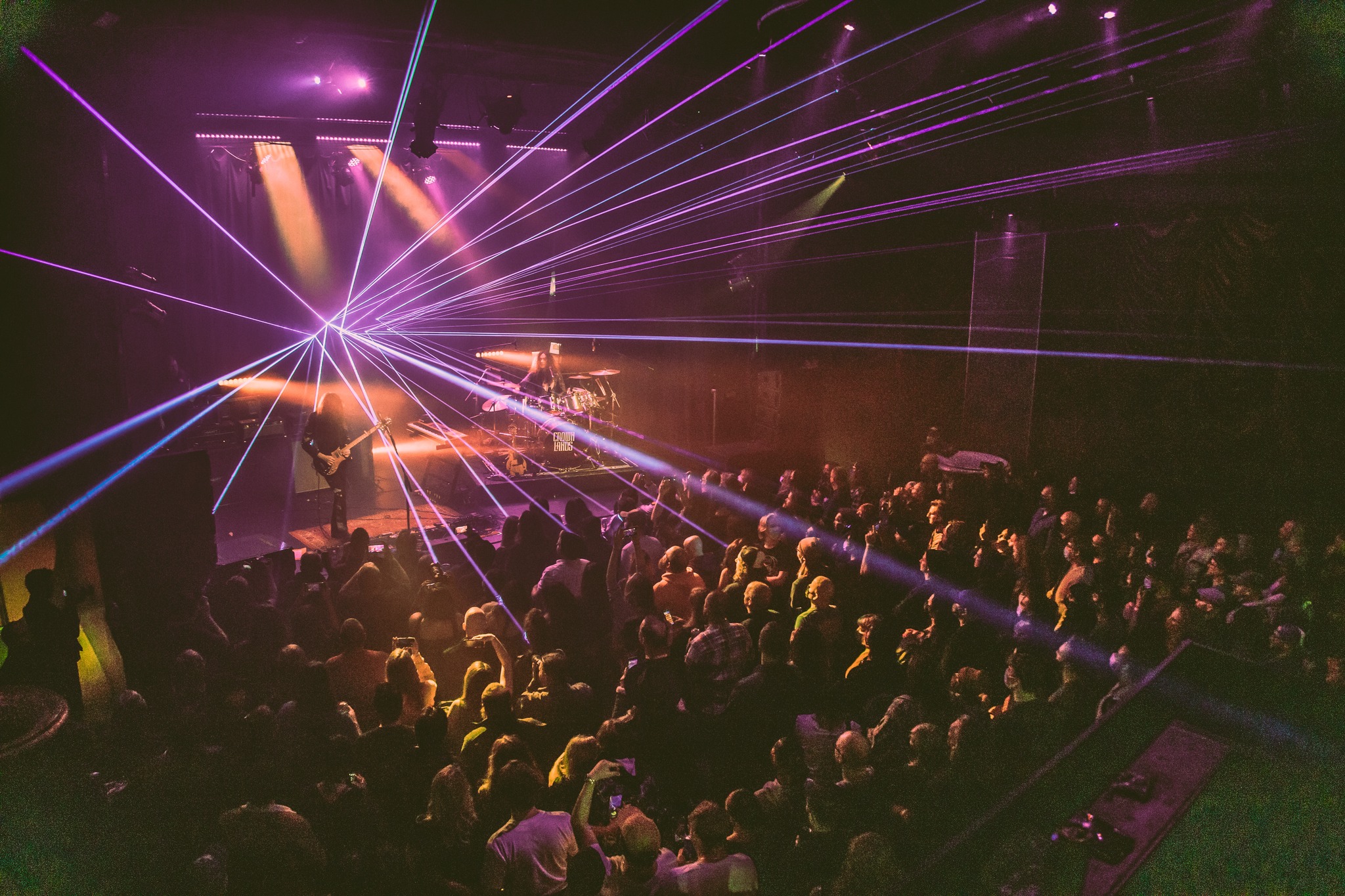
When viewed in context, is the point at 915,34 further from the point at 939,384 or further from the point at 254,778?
the point at 254,778

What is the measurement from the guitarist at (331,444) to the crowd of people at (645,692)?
294cm

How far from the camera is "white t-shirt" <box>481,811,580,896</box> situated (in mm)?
2092

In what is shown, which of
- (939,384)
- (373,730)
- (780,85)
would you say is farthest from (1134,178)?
(373,730)

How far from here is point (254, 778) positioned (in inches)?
93.8

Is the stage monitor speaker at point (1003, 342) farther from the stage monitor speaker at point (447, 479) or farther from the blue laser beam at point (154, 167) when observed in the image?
the blue laser beam at point (154, 167)

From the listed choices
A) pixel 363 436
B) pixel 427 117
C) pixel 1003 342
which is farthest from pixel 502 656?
pixel 1003 342

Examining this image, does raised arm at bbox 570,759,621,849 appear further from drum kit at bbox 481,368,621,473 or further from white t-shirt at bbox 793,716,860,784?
drum kit at bbox 481,368,621,473

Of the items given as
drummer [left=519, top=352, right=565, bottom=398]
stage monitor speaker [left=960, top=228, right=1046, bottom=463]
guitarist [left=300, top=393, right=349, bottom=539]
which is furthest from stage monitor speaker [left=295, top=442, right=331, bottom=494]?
stage monitor speaker [left=960, top=228, right=1046, bottom=463]

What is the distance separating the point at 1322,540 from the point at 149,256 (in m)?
11.9

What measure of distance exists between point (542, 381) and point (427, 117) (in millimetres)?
4881

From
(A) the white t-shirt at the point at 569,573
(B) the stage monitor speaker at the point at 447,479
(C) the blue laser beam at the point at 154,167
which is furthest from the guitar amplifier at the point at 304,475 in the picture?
(A) the white t-shirt at the point at 569,573

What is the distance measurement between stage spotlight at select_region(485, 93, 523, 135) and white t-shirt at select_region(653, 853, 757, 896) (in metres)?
7.49

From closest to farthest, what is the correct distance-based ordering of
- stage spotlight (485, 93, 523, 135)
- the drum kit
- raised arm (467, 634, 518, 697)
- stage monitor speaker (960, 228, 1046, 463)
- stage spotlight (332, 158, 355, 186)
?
1. raised arm (467, 634, 518, 697)
2. stage spotlight (485, 93, 523, 135)
3. stage monitor speaker (960, 228, 1046, 463)
4. stage spotlight (332, 158, 355, 186)
5. the drum kit

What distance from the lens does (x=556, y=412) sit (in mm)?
11109
